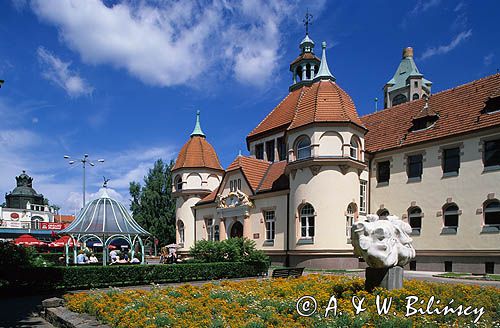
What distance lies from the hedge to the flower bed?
20.5 feet

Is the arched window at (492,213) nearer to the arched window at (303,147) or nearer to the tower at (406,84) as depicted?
the arched window at (303,147)

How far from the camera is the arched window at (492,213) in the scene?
22641 mm

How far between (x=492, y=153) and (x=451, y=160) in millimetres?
2369

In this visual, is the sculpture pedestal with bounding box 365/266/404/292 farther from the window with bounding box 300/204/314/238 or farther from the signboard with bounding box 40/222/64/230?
the signboard with bounding box 40/222/64/230

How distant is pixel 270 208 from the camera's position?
2942 cm

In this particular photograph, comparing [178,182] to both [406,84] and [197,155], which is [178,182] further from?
[406,84]

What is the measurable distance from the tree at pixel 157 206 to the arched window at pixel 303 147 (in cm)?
2533

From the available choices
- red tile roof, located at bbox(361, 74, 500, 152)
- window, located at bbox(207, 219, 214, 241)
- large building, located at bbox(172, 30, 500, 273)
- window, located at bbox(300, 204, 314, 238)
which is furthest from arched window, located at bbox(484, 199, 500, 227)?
window, located at bbox(207, 219, 214, 241)

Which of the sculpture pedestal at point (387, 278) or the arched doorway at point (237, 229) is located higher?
the sculpture pedestal at point (387, 278)

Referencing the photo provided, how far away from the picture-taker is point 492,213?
2288 cm

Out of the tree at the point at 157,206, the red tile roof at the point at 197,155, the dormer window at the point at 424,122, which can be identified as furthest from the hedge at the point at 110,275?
the tree at the point at 157,206

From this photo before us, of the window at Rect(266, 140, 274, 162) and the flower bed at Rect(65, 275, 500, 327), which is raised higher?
the window at Rect(266, 140, 274, 162)

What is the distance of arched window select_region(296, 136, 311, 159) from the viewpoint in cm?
2666

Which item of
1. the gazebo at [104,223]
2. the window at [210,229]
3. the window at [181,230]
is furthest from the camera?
the window at [181,230]
